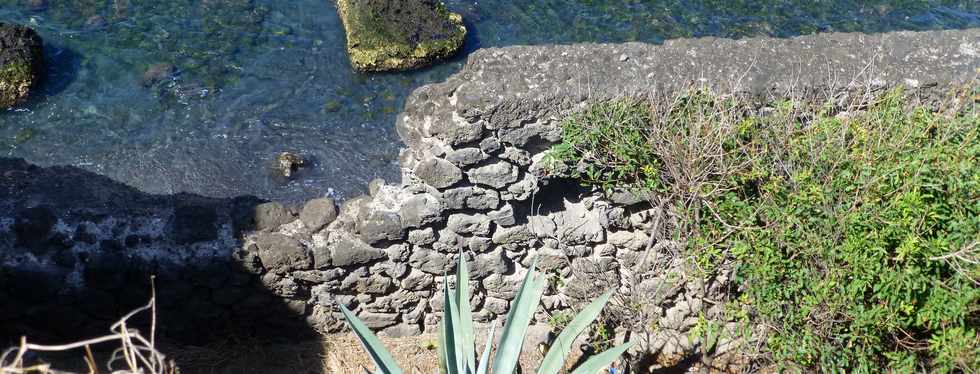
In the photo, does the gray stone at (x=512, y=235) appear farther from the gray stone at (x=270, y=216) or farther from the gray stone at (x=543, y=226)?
the gray stone at (x=270, y=216)

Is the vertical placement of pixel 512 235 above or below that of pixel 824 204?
below

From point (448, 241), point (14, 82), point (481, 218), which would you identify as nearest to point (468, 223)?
point (481, 218)

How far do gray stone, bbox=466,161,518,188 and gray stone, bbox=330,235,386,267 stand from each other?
734 millimetres

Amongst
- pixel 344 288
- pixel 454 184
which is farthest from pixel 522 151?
pixel 344 288

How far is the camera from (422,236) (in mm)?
4195

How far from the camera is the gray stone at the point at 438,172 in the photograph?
390 centimetres

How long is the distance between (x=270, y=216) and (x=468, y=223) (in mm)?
1072

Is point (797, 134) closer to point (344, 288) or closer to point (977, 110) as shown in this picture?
point (977, 110)

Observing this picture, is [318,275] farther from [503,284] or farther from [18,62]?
[18,62]

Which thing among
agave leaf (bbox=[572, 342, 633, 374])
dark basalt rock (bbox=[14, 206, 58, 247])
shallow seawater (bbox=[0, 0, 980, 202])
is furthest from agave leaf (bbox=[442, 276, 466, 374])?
shallow seawater (bbox=[0, 0, 980, 202])

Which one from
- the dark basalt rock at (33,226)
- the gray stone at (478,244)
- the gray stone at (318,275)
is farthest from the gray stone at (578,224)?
the dark basalt rock at (33,226)

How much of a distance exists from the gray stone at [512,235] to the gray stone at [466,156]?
0.52 meters

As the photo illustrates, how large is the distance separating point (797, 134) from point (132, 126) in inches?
206

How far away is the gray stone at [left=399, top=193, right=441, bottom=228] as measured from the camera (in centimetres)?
405
